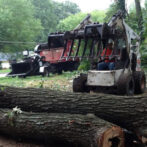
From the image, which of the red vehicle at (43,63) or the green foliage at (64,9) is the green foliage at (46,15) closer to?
the green foliage at (64,9)

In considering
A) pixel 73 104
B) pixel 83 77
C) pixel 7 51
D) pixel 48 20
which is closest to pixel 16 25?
pixel 7 51

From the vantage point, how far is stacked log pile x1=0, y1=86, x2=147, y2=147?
3258mm

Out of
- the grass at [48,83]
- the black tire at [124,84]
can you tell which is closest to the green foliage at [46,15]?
the grass at [48,83]

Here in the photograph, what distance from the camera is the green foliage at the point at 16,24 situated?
27.5 m

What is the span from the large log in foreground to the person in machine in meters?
2.36

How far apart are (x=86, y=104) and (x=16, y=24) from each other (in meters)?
29.5

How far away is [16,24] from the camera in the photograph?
3161 centimetres

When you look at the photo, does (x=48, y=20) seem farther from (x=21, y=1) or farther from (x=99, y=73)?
(x=99, y=73)

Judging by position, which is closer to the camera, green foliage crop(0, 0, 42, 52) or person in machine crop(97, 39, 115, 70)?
person in machine crop(97, 39, 115, 70)

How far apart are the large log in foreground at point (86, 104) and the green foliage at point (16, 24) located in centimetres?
2400

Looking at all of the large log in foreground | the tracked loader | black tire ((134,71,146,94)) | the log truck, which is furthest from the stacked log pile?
the log truck

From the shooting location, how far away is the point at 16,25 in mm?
31625

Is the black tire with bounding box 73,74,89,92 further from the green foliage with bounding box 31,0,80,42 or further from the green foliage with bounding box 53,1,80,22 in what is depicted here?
the green foliage with bounding box 53,1,80,22

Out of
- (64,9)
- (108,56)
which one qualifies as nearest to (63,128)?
(108,56)
